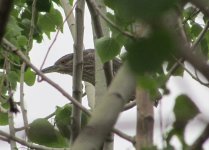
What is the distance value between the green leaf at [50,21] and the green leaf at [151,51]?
3.07 metres

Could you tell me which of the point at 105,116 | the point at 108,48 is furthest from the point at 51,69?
the point at 105,116

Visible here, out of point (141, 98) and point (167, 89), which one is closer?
point (167, 89)

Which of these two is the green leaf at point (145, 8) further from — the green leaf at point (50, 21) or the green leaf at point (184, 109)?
the green leaf at point (50, 21)

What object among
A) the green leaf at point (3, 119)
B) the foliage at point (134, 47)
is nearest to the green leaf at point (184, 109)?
the foliage at point (134, 47)

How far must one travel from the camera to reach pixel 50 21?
381 centimetres

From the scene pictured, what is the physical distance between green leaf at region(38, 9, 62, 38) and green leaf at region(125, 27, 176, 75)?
121 inches

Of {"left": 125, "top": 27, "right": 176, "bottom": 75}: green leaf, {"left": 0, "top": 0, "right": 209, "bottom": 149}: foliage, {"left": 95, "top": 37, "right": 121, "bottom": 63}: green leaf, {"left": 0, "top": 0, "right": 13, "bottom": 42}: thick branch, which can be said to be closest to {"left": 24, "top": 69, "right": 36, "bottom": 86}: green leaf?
{"left": 0, "top": 0, "right": 209, "bottom": 149}: foliage

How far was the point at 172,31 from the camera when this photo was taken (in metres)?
0.71

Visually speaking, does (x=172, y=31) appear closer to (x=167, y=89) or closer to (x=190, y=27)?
(x=167, y=89)

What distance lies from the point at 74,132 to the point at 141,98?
349 mm

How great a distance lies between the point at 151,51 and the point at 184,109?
55cm

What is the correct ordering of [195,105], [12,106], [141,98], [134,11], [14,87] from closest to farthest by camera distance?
[134,11] → [195,105] → [12,106] → [141,98] → [14,87]

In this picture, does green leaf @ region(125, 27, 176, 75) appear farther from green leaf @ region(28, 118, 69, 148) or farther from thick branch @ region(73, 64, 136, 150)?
green leaf @ region(28, 118, 69, 148)

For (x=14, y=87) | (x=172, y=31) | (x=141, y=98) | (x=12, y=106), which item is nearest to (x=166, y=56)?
(x=172, y=31)
